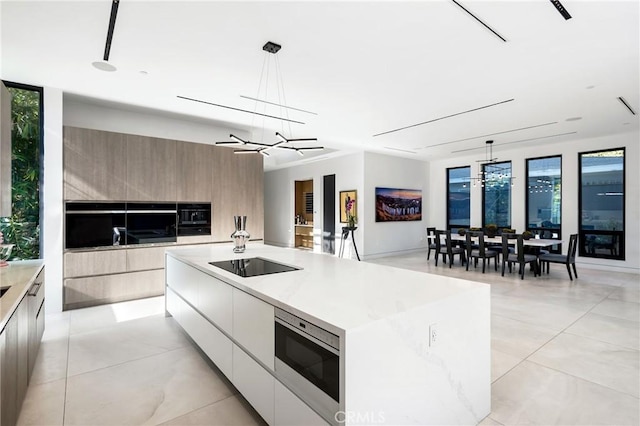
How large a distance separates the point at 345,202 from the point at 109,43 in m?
6.53

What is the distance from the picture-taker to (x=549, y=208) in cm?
791

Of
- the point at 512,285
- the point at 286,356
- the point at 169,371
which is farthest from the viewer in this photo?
the point at 512,285

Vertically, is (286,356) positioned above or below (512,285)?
above

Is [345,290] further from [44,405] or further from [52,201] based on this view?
[52,201]

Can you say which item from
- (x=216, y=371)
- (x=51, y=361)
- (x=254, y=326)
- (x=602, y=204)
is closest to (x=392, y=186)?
(x=602, y=204)

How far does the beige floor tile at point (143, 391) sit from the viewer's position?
6.89 ft

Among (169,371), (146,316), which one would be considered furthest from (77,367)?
(146,316)

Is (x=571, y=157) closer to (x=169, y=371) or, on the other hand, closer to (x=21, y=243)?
(x=169, y=371)

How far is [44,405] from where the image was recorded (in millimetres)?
2205

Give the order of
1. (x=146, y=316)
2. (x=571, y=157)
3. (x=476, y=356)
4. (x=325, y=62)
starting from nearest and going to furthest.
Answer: (x=476, y=356) < (x=325, y=62) < (x=146, y=316) < (x=571, y=157)

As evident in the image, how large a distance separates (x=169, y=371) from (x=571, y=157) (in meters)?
8.87

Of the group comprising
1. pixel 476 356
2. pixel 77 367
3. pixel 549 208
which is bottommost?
pixel 77 367

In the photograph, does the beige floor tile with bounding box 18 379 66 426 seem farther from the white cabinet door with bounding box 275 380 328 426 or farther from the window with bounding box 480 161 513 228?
the window with bounding box 480 161 513 228

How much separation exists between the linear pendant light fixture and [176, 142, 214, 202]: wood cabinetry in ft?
5.29
